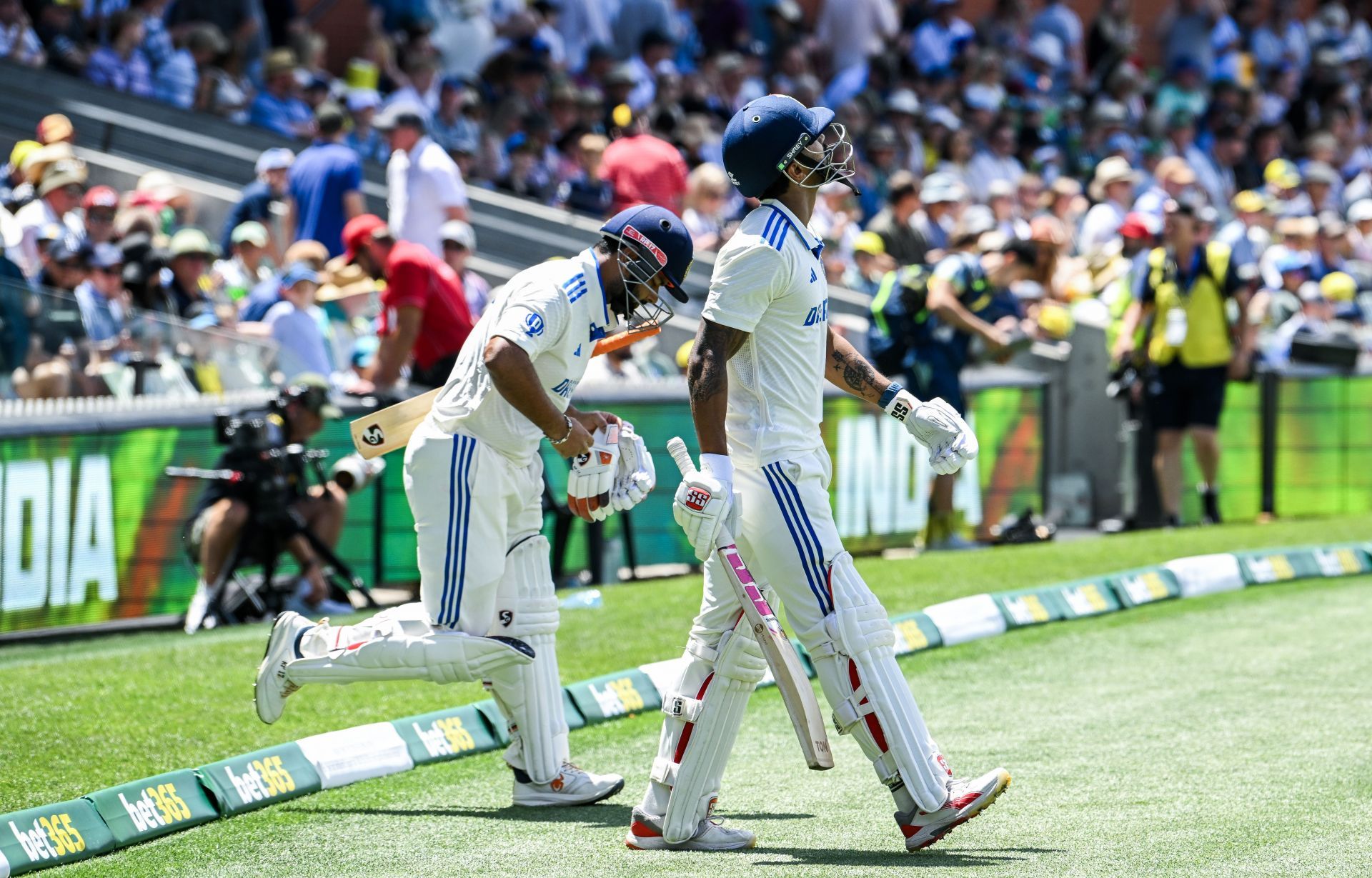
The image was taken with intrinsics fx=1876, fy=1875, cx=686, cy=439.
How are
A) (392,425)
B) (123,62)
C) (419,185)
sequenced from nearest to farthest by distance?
(392,425), (419,185), (123,62)

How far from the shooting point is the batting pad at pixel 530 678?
6055 millimetres

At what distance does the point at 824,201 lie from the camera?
651 inches

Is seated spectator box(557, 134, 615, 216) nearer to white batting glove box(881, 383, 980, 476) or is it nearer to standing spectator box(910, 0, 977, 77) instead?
standing spectator box(910, 0, 977, 77)

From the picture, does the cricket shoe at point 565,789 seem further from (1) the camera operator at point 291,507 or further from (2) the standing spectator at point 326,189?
(2) the standing spectator at point 326,189

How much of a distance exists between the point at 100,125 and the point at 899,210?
21.3ft

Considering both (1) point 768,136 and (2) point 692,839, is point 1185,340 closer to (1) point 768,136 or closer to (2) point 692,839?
(1) point 768,136

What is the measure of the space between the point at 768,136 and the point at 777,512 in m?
1.10

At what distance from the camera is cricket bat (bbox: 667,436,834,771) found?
17.3 ft

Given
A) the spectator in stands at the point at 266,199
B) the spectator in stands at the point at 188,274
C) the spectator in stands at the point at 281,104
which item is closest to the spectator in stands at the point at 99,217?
the spectator in stands at the point at 188,274

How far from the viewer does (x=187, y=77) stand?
1593 centimetres

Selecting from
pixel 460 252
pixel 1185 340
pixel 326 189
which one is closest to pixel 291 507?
pixel 460 252

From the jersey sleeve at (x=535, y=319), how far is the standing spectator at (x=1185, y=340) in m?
8.40

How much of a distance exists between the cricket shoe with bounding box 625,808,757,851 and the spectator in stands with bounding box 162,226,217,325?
23.5 feet

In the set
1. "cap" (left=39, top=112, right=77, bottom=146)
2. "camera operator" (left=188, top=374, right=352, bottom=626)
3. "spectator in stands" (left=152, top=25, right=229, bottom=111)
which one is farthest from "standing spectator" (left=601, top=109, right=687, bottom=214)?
"camera operator" (left=188, top=374, right=352, bottom=626)
